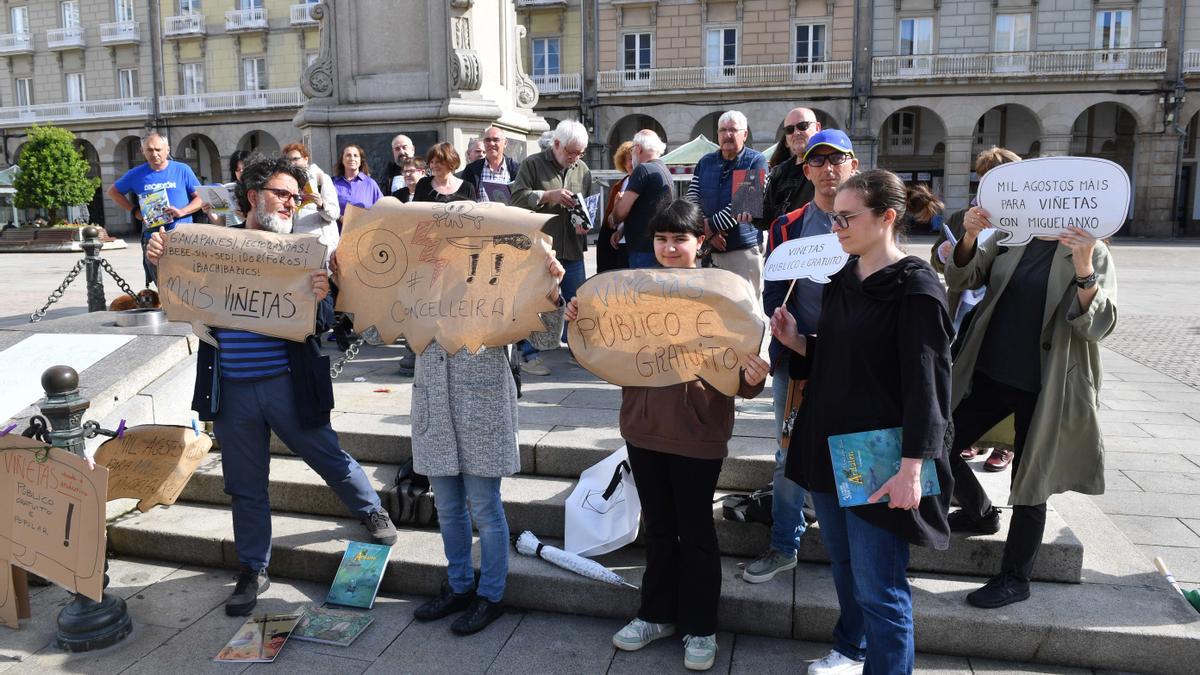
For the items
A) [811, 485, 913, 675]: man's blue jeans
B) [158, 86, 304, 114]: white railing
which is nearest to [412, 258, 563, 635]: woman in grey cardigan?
[811, 485, 913, 675]: man's blue jeans

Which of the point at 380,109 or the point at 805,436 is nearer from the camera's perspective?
the point at 805,436

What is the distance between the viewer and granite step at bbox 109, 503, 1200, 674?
3.38m

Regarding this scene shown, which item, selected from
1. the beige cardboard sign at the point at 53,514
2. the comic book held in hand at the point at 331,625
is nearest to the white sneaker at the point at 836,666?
the comic book held in hand at the point at 331,625

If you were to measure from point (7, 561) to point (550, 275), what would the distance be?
2.83 metres

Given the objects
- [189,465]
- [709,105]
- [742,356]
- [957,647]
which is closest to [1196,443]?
[957,647]

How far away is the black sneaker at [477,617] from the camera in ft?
12.1

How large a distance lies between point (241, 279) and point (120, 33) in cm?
4383

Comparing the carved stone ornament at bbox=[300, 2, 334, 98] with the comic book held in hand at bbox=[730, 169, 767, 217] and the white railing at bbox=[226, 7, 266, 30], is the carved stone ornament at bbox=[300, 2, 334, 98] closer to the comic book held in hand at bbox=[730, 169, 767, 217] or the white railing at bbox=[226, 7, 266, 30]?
the comic book held in hand at bbox=[730, 169, 767, 217]

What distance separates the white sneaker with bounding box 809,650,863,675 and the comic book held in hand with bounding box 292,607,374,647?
195cm

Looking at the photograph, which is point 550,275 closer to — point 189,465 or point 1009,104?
point 189,465

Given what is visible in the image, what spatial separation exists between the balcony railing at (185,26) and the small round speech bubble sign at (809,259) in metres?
42.3

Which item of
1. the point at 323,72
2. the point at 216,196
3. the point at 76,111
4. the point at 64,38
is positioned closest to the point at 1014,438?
the point at 216,196

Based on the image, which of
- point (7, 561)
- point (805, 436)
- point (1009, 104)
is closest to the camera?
point (805, 436)

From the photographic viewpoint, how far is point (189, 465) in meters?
4.30
